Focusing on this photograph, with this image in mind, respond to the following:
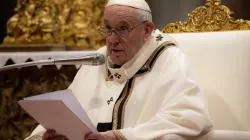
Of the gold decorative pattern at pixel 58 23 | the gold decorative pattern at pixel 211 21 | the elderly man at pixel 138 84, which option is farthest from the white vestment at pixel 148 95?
the gold decorative pattern at pixel 58 23

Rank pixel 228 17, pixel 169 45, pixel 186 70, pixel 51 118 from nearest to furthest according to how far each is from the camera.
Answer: pixel 51 118, pixel 186 70, pixel 169 45, pixel 228 17

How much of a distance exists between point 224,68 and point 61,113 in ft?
4.29

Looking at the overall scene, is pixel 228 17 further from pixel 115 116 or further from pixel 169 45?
pixel 115 116

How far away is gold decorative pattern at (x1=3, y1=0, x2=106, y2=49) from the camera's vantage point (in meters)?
5.46

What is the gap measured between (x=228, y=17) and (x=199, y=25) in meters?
0.21

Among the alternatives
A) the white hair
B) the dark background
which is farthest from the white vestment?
the dark background

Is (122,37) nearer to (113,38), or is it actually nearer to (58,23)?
(113,38)

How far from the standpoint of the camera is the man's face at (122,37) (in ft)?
10.0

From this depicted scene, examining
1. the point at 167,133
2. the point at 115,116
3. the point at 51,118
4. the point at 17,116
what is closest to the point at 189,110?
the point at 167,133

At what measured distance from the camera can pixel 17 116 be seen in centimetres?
534

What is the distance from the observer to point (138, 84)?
3.13m

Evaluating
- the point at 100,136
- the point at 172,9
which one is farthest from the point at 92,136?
the point at 172,9

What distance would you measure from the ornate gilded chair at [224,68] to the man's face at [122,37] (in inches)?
20.5

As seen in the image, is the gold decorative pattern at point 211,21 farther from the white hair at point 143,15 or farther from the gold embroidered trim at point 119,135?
the gold embroidered trim at point 119,135
